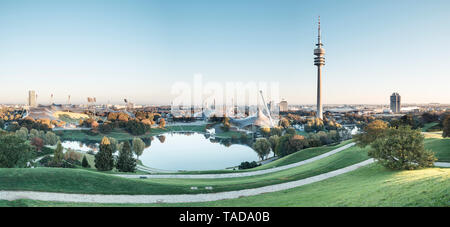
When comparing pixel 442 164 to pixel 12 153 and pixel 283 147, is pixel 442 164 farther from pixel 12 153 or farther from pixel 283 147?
pixel 12 153

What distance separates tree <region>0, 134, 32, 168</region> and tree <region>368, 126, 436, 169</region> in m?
23.8

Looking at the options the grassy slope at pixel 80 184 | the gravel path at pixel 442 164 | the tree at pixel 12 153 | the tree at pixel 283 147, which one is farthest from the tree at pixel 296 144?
the tree at pixel 12 153

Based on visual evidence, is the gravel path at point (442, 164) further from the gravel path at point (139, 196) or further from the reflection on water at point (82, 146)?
the reflection on water at point (82, 146)

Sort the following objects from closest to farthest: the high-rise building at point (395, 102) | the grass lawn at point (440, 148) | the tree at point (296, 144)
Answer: the grass lawn at point (440, 148) → the tree at point (296, 144) → the high-rise building at point (395, 102)

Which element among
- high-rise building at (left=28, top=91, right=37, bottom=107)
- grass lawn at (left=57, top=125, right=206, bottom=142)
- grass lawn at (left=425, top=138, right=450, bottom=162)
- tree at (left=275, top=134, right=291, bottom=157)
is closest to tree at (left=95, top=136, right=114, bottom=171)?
tree at (left=275, top=134, right=291, bottom=157)

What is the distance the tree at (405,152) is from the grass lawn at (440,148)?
13.0 ft

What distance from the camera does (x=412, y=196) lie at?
6727mm

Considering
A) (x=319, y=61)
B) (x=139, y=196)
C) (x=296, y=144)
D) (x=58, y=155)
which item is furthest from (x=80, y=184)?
(x=319, y=61)

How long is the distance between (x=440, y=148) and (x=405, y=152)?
285 inches

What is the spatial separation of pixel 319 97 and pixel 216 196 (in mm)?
75482

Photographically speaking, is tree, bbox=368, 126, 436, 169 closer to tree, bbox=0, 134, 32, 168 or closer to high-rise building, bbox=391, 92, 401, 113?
tree, bbox=0, 134, 32, 168

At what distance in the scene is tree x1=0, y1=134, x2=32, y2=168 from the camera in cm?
1773

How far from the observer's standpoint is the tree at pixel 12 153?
17.7 meters
